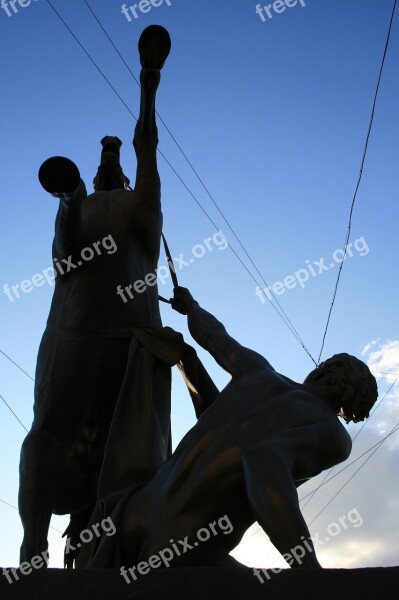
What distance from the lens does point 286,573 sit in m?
2.45

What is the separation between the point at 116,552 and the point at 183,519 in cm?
36

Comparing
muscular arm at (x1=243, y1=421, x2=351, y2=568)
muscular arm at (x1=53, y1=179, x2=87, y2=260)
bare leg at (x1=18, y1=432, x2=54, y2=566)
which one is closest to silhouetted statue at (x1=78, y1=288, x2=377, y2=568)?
muscular arm at (x1=243, y1=421, x2=351, y2=568)

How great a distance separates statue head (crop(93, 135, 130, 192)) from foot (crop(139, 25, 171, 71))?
0.70 metres

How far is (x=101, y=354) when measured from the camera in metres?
4.23

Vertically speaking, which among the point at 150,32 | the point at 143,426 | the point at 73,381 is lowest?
the point at 143,426

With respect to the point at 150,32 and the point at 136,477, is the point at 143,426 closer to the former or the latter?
the point at 136,477

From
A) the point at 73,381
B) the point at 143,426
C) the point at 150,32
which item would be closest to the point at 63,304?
the point at 73,381

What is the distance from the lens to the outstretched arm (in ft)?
13.0

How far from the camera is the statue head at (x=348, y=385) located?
12.0ft

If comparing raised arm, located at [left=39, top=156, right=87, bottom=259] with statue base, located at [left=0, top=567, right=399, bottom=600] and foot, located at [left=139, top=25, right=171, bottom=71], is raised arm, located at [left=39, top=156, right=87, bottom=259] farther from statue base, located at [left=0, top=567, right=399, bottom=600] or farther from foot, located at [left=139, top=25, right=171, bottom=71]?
statue base, located at [left=0, top=567, right=399, bottom=600]

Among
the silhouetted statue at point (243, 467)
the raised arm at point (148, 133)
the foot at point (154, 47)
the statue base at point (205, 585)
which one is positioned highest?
the foot at point (154, 47)

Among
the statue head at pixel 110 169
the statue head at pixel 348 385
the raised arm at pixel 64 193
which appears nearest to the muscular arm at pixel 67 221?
the raised arm at pixel 64 193
